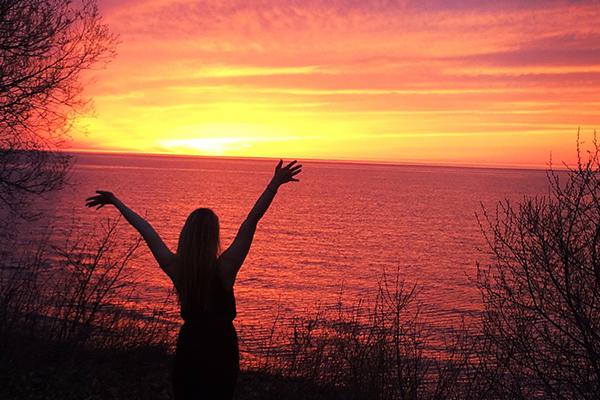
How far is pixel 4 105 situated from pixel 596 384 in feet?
41.1

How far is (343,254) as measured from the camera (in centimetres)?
4216

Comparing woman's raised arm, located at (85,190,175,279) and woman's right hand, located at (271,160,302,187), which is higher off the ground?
woman's right hand, located at (271,160,302,187)

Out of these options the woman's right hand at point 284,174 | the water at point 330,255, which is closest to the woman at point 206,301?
the woman's right hand at point 284,174

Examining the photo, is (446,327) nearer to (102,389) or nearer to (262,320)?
(262,320)

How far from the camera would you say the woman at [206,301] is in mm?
3869

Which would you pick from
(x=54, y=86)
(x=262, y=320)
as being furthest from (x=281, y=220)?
(x=54, y=86)

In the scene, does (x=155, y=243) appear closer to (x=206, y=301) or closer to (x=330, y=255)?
(x=206, y=301)

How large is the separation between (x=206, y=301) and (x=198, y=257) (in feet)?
1.14

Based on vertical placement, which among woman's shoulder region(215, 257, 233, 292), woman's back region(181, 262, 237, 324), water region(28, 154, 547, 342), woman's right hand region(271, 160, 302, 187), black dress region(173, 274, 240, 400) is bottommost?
water region(28, 154, 547, 342)

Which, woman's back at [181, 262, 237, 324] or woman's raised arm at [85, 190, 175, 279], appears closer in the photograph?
woman's back at [181, 262, 237, 324]

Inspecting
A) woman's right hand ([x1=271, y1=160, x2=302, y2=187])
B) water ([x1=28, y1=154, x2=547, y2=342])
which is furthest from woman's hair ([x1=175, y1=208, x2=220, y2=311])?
water ([x1=28, y1=154, x2=547, y2=342])

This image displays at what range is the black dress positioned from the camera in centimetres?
399

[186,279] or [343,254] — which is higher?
[186,279]

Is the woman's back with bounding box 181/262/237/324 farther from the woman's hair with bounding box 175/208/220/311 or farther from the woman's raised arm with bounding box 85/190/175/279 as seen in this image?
the woman's raised arm with bounding box 85/190/175/279
